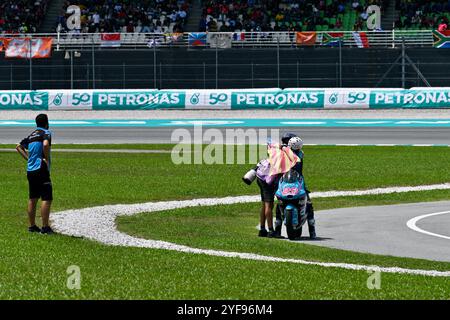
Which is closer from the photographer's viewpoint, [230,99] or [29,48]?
[230,99]

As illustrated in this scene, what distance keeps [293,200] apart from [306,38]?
3392 cm

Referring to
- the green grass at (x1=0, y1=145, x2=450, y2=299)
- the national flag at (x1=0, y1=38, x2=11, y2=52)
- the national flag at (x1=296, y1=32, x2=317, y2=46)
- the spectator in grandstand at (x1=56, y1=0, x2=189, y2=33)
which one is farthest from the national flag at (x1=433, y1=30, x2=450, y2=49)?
the national flag at (x1=0, y1=38, x2=11, y2=52)

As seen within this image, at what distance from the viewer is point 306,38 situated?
51812mm

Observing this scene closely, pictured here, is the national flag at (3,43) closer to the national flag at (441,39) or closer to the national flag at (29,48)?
the national flag at (29,48)

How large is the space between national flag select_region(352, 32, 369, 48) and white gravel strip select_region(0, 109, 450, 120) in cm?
462

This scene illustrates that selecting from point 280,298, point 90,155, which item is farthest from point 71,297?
point 90,155

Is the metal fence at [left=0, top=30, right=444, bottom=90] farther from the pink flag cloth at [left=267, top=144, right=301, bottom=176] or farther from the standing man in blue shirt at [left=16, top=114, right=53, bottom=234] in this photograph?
the standing man in blue shirt at [left=16, top=114, right=53, bottom=234]

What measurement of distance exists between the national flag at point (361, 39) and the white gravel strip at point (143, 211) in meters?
25.6

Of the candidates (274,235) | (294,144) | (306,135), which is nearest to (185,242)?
(274,235)

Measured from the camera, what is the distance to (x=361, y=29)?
2206 inches

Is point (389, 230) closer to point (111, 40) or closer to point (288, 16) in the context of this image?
point (111, 40)

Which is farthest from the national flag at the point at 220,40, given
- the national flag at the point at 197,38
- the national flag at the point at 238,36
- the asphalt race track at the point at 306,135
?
the asphalt race track at the point at 306,135

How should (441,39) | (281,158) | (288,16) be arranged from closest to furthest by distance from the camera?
(281,158) → (441,39) → (288,16)

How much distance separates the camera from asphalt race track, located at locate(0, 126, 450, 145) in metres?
41.2
